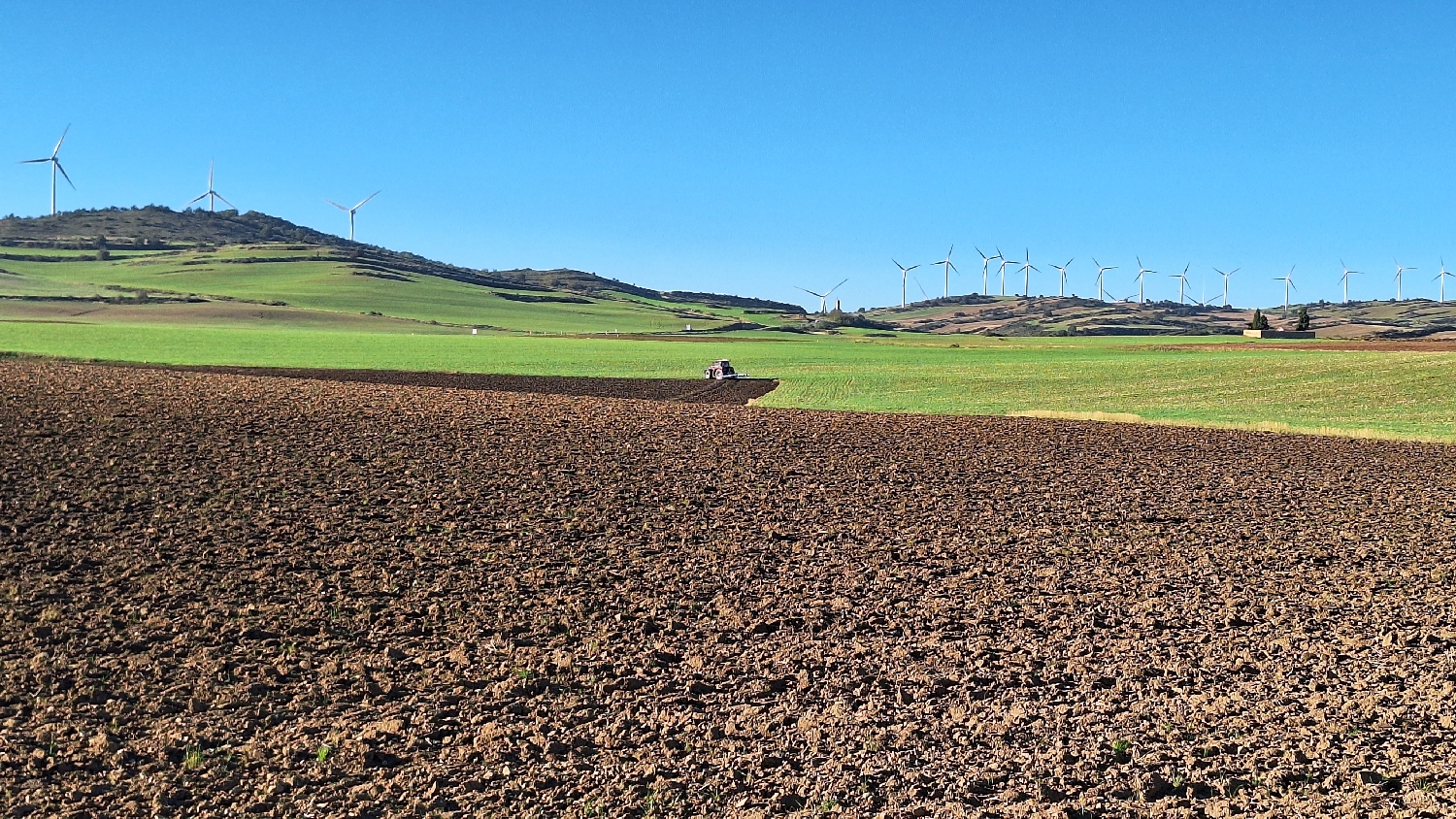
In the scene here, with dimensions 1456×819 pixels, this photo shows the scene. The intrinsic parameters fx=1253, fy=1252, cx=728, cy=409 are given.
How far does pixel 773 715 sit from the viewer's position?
10.6 metres

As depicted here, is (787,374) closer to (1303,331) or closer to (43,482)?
(43,482)

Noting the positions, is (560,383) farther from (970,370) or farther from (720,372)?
(970,370)

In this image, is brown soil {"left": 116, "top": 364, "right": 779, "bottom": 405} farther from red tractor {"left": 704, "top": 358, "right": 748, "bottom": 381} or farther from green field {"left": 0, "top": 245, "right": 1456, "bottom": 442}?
green field {"left": 0, "top": 245, "right": 1456, "bottom": 442}

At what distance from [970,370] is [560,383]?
2444cm

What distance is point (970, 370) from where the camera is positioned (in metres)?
68.7

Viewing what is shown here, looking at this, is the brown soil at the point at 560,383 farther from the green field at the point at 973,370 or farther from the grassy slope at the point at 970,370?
the grassy slope at the point at 970,370

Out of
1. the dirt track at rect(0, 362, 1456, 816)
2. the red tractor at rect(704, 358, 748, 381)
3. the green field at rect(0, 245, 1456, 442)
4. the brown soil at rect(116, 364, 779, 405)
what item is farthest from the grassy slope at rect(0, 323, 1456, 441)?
the dirt track at rect(0, 362, 1456, 816)

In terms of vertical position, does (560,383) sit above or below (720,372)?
below

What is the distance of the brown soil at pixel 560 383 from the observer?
1971 inches

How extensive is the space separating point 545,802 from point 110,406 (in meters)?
21.8

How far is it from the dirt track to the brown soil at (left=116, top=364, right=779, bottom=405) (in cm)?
2463

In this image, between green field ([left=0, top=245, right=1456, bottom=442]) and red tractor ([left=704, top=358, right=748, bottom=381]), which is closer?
green field ([left=0, top=245, right=1456, bottom=442])

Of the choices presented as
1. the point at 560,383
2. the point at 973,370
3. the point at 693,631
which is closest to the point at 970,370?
the point at 973,370

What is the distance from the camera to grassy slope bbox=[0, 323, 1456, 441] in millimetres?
44719
